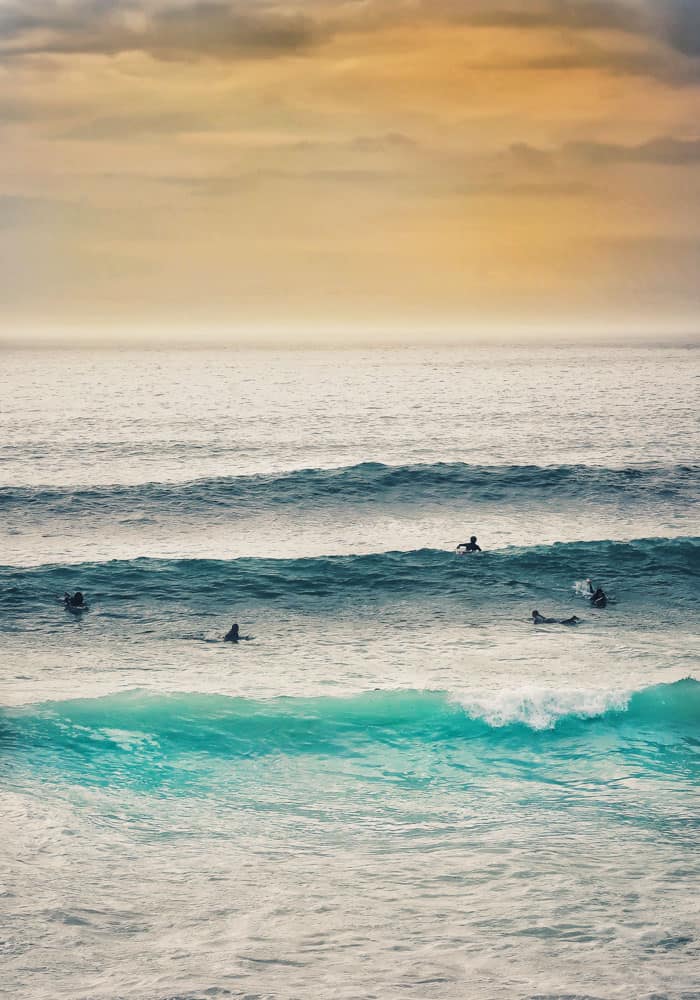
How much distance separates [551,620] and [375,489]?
500 inches

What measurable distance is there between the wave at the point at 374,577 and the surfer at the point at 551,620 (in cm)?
177

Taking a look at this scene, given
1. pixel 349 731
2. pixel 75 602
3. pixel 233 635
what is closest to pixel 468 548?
pixel 233 635

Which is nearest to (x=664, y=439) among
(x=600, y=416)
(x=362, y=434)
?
(x=600, y=416)

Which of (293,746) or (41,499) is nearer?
(293,746)

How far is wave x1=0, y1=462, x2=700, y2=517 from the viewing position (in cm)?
3072

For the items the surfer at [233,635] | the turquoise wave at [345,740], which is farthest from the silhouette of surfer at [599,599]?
the surfer at [233,635]

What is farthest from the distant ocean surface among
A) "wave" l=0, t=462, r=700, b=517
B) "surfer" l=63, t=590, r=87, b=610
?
"surfer" l=63, t=590, r=87, b=610

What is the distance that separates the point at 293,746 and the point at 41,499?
19.0 metres

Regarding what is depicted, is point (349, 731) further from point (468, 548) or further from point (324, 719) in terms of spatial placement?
point (468, 548)

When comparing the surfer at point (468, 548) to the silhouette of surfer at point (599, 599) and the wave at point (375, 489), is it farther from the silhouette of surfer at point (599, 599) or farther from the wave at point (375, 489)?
the wave at point (375, 489)

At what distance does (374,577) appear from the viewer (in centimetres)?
2420

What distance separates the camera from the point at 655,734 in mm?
15070

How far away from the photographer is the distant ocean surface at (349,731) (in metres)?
8.97

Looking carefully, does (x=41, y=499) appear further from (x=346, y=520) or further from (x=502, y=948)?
(x=502, y=948)
